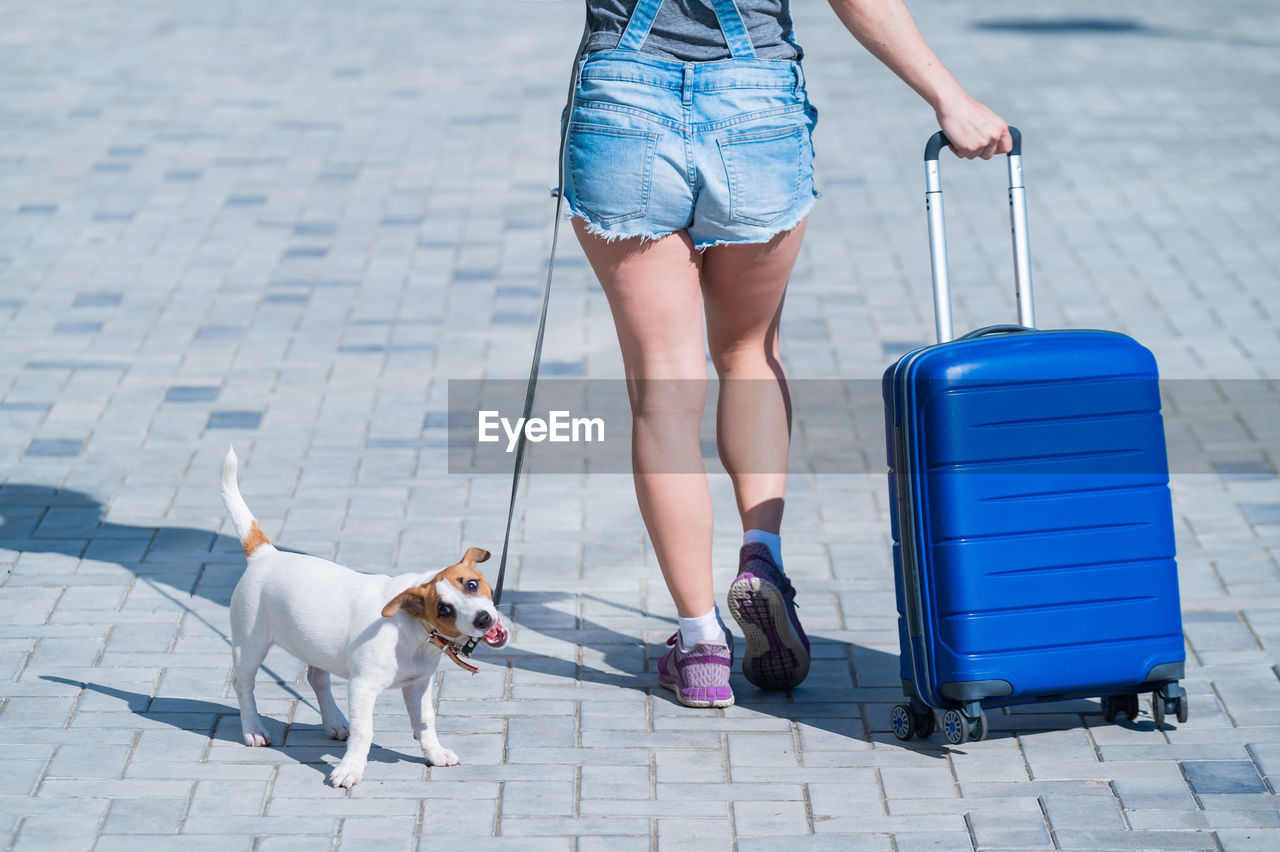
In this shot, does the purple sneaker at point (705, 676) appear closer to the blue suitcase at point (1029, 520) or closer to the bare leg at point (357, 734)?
the blue suitcase at point (1029, 520)

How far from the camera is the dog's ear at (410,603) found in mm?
2752

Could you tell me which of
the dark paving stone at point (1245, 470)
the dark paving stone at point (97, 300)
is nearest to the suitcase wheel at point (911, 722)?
the dark paving stone at point (1245, 470)

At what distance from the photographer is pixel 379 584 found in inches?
113

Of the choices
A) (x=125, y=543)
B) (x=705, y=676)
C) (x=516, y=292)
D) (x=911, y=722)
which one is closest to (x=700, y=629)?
(x=705, y=676)

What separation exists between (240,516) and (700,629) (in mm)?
1010

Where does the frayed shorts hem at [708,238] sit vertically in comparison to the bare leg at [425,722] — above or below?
above

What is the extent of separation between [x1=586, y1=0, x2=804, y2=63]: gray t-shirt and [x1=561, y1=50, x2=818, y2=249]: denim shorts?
0.07 ft

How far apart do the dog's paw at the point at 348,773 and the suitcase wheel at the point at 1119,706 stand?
1.57m

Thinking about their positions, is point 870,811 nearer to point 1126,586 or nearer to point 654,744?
point 654,744

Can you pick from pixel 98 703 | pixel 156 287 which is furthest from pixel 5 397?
pixel 98 703

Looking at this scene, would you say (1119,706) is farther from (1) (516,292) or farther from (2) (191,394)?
(1) (516,292)

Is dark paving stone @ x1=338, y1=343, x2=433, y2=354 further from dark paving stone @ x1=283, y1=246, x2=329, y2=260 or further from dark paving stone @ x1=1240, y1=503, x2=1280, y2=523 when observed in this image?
dark paving stone @ x1=1240, y1=503, x2=1280, y2=523

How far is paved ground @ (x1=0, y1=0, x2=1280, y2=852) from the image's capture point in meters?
2.92

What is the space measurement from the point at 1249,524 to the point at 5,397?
4.02 meters
